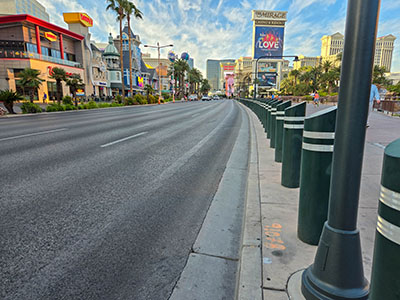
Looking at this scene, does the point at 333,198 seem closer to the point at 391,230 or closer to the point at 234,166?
the point at 391,230

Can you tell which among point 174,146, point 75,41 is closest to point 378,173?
point 174,146

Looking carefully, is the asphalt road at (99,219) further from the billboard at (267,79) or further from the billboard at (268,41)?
the billboard at (268,41)

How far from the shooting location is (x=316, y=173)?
247 cm

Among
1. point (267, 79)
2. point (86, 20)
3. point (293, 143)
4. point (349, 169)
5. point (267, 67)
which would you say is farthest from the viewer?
point (267, 67)

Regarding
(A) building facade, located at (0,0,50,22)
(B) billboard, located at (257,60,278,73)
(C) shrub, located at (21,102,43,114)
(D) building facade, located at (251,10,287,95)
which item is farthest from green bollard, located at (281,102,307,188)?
(B) billboard, located at (257,60,278,73)

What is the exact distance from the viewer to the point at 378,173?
4.92m

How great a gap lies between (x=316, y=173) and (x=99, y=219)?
7.93 feet

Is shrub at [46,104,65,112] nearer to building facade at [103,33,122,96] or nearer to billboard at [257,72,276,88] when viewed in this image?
building facade at [103,33,122,96]

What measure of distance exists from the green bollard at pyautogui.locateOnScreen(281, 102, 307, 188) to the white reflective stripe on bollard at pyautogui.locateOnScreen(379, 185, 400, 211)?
8.72ft

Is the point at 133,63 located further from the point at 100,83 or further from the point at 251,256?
the point at 251,256

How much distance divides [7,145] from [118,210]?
5.83 m

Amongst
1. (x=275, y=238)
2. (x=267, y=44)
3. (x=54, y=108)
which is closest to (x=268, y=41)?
(x=267, y=44)

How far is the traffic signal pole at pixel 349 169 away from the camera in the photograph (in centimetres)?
159

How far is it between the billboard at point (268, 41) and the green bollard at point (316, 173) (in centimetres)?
16940
